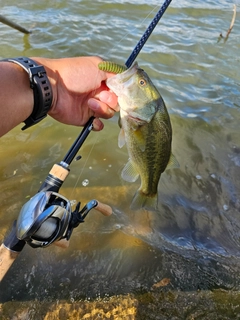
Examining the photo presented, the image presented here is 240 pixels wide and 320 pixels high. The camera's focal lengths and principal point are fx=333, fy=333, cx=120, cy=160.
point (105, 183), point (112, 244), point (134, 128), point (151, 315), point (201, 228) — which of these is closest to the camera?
point (134, 128)

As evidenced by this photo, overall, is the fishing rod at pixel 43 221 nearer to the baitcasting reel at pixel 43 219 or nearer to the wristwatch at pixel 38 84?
the baitcasting reel at pixel 43 219

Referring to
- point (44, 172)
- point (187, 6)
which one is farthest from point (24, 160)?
point (187, 6)

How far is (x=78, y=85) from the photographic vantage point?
2369mm

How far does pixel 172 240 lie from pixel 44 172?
173 centimetres

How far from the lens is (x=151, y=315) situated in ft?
8.84

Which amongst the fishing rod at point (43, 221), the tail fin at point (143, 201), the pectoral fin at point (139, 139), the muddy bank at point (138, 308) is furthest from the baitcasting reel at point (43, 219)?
the muddy bank at point (138, 308)

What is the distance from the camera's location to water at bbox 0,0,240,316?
3029 millimetres

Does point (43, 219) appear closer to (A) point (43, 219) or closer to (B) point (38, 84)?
(A) point (43, 219)

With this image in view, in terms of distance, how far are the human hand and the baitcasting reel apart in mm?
742

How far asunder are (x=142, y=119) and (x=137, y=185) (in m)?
1.87

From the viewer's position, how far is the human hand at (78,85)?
233 cm

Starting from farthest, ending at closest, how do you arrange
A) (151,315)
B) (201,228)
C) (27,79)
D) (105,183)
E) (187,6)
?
(187,6)
(105,183)
(201,228)
(151,315)
(27,79)

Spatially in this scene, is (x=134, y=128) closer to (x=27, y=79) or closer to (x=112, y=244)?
(x=27, y=79)

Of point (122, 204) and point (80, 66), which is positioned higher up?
point (80, 66)
